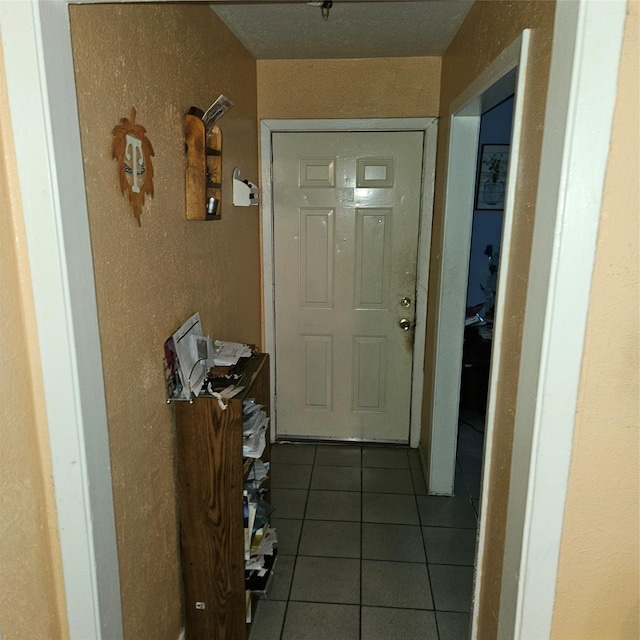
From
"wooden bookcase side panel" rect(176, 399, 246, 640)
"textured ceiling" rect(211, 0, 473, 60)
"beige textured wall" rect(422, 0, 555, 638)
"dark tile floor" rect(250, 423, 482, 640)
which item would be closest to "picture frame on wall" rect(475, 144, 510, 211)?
"textured ceiling" rect(211, 0, 473, 60)

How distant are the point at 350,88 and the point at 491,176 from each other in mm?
1430

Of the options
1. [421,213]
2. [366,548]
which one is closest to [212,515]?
[366,548]

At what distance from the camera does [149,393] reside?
1574 millimetres

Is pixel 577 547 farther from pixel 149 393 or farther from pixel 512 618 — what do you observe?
pixel 149 393

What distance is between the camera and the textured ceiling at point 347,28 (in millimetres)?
2143

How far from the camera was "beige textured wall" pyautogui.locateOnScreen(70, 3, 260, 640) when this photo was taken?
1256 millimetres

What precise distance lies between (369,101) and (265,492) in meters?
2.14

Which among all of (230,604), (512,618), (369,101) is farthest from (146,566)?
(369,101)

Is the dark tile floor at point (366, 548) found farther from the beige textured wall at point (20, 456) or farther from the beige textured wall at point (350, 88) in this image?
the beige textured wall at point (350, 88)

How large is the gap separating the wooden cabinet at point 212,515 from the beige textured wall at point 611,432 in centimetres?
100

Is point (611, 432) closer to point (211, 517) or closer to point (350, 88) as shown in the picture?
point (211, 517)

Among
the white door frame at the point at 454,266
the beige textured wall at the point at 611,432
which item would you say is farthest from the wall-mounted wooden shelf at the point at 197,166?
the beige textured wall at the point at 611,432

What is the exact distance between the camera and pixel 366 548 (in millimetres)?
2465

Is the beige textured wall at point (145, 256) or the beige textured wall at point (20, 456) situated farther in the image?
the beige textured wall at point (145, 256)
